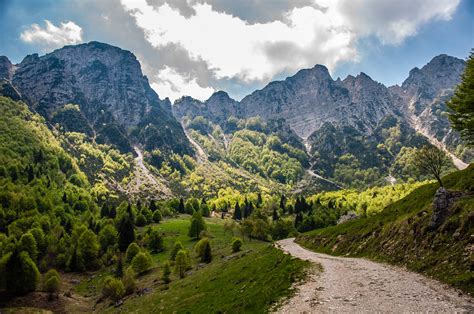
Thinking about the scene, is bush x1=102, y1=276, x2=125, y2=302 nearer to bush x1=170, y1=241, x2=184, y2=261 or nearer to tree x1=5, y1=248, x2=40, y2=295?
tree x1=5, y1=248, x2=40, y2=295

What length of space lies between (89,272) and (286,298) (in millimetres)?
113449

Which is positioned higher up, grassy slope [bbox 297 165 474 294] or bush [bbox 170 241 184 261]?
grassy slope [bbox 297 165 474 294]

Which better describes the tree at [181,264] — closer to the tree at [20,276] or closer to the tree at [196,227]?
the tree at [20,276]

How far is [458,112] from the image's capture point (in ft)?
143

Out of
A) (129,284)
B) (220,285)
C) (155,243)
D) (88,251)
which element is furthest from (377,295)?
(88,251)

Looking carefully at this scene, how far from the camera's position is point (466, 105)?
4081 cm

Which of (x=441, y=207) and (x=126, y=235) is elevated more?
(x=441, y=207)

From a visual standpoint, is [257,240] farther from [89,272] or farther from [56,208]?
[56,208]

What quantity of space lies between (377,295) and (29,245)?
423 feet

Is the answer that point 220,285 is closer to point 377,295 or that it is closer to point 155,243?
point 377,295

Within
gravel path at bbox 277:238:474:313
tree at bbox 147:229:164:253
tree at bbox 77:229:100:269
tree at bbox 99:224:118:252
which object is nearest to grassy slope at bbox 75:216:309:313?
gravel path at bbox 277:238:474:313

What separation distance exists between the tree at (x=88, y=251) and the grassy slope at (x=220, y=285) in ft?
32.3

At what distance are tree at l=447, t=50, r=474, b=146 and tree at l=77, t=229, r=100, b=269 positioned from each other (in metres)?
125

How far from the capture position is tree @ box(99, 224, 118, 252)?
444ft
